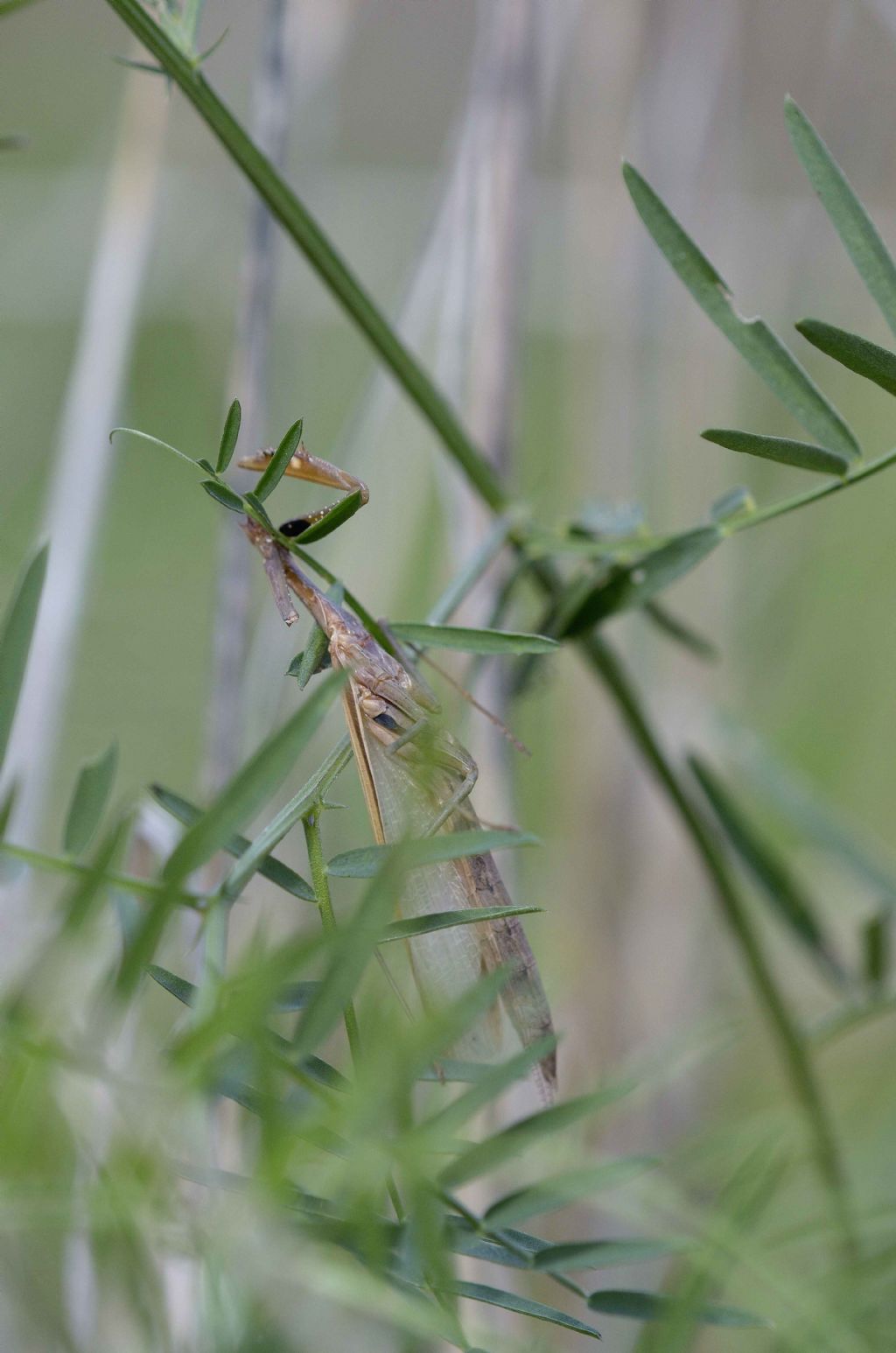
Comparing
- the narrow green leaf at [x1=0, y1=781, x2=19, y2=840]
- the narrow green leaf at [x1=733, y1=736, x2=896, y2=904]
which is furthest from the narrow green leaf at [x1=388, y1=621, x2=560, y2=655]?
the narrow green leaf at [x1=733, y1=736, x2=896, y2=904]

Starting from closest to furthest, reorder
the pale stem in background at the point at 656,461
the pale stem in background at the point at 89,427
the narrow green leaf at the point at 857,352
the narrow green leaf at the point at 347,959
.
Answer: the narrow green leaf at the point at 347,959
the narrow green leaf at the point at 857,352
the pale stem in background at the point at 89,427
the pale stem in background at the point at 656,461

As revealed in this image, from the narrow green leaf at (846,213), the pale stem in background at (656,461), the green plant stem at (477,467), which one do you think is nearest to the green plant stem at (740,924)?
the green plant stem at (477,467)


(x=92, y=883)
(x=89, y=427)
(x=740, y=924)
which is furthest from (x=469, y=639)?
(x=89, y=427)

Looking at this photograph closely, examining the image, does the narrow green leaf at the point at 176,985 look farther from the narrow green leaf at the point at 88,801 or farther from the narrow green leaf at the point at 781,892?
the narrow green leaf at the point at 781,892

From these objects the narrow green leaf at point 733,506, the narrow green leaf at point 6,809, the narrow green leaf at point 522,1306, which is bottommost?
the narrow green leaf at point 522,1306

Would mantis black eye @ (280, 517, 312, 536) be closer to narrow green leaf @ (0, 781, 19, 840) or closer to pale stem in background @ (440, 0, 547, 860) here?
narrow green leaf @ (0, 781, 19, 840)

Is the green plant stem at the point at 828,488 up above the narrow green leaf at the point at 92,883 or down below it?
above

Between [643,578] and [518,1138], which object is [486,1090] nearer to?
[518,1138]

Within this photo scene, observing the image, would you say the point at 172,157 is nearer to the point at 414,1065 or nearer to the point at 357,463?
the point at 357,463
